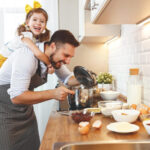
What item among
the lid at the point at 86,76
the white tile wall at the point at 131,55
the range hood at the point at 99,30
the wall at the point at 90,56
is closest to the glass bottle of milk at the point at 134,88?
the white tile wall at the point at 131,55

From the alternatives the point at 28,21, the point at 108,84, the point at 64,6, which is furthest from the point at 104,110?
the point at 64,6

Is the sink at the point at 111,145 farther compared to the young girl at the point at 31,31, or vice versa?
the young girl at the point at 31,31

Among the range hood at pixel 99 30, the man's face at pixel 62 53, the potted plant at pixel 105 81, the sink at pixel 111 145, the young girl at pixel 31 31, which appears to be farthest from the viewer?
the potted plant at pixel 105 81

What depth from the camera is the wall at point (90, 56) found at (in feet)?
9.05

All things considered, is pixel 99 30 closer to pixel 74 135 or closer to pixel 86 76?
pixel 86 76

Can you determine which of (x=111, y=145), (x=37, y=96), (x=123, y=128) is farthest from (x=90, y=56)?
(x=111, y=145)

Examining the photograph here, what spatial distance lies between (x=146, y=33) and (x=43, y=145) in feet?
3.35

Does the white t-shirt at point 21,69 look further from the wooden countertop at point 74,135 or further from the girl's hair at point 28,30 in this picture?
the girl's hair at point 28,30

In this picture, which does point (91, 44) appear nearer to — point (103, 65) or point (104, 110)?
point (103, 65)

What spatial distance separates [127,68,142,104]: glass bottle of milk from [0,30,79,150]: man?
17.5 inches

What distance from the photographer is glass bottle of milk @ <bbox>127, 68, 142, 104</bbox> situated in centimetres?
143

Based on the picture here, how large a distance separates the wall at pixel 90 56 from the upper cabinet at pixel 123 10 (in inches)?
52.2

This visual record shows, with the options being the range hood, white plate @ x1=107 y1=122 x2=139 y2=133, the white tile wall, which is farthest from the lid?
the range hood

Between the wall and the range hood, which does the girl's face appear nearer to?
the range hood
